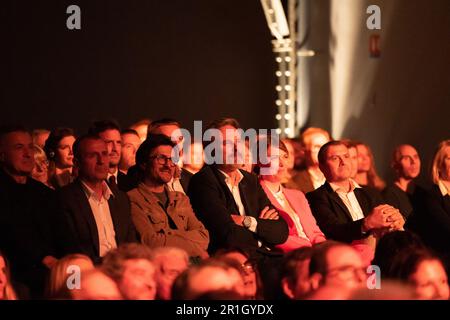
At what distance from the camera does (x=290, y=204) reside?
22.9 ft

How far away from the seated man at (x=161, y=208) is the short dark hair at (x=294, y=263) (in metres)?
1.20

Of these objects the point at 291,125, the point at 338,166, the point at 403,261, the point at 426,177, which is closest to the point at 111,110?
the point at 291,125

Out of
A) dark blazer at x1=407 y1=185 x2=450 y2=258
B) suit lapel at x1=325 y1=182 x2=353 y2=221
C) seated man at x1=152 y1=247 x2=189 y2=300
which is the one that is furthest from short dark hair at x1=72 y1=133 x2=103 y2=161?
dark blazer at x1=407 y1=185 x2=450 y2=258

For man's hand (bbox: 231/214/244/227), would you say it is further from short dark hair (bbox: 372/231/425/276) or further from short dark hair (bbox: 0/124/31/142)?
short dark hair (bbox: 0/124/31/142)

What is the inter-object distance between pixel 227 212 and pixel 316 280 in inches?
64.8

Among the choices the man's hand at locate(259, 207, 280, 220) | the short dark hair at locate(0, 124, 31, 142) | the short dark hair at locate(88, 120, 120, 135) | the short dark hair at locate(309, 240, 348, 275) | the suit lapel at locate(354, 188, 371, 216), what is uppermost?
the short dark hair at locate(0, 124, 31, 142)

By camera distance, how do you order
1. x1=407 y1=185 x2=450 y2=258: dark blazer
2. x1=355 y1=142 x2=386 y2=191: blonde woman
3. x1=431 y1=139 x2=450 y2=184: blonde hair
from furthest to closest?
x1=355 y1=142 x2=386 y2=191: blonde woman < x1=431 y1=139 x2=450 y2=184: blonde hair < x1=407 y1=185 x2=450 y2=258: dark blazer

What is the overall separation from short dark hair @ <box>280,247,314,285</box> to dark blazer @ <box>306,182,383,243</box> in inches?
74.2

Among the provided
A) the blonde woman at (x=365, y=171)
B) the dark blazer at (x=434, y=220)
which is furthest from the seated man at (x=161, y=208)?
the blonde woman at (x=365, y=171)

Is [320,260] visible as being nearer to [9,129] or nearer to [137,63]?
[9,129]

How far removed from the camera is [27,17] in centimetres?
988

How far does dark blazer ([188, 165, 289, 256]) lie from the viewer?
6438 millimetres

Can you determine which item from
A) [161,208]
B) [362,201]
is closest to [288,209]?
[362,201]
